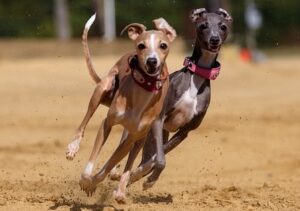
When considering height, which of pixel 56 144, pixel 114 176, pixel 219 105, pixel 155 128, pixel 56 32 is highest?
pixel 155 128

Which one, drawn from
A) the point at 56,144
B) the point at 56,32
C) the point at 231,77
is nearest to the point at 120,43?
the point at 231,77

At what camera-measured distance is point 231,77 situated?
67.3ft

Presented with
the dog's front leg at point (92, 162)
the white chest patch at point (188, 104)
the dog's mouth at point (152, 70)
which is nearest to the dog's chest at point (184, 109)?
the white chest patch at point (188, 104)

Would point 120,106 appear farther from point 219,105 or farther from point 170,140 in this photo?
point 219,105

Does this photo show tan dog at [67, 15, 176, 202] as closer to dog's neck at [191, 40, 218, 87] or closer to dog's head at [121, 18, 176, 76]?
dog's head at [121, 18, 176, 76]

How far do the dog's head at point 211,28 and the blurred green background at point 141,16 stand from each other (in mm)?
20407

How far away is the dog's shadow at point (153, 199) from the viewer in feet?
24.2

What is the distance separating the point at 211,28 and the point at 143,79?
123 cm

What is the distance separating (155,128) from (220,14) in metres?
1.20

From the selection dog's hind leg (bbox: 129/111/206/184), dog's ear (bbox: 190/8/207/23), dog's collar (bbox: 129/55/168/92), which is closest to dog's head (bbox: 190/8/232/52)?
dog's ear (bbox: 190/8/207/23)

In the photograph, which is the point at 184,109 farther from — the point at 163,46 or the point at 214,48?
the point at 163,46

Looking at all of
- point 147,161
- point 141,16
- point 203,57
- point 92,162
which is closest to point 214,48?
point 203,57

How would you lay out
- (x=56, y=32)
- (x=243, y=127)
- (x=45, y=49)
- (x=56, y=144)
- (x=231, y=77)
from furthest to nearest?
(x=56, y=32) → (x=45, y=49) → (x=231, y=77) → (x=243, y=127) → (x=56, y=144)

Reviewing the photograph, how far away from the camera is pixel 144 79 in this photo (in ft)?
20.7
